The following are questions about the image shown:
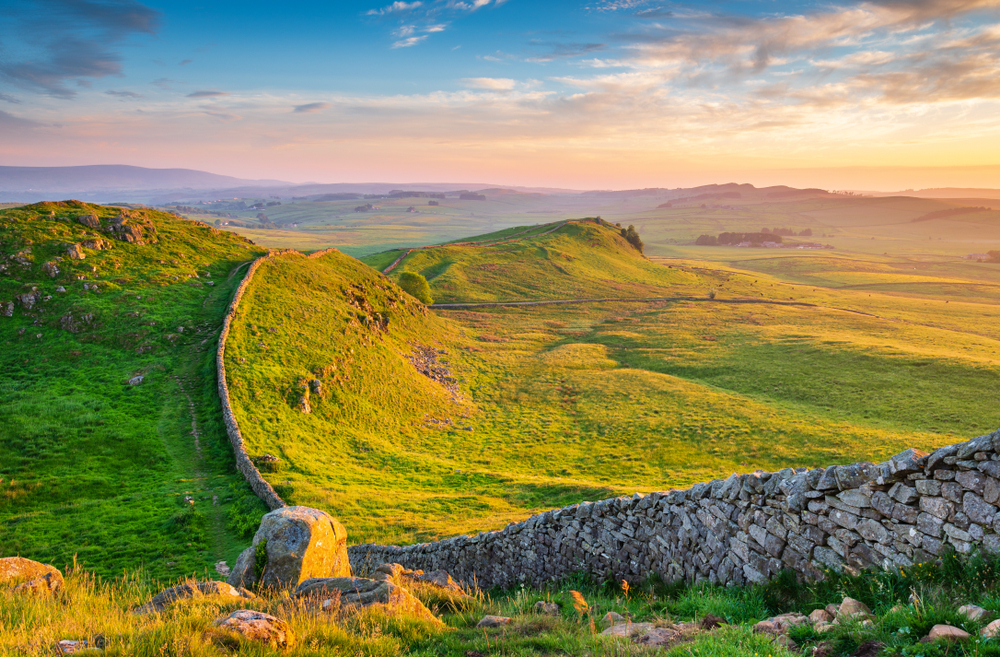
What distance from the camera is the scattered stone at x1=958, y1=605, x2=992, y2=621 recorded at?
6.26 metres

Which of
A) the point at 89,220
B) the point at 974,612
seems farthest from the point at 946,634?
the point at 89,220

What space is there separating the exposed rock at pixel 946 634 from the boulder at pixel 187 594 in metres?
11.2

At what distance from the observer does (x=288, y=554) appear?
12.6 m

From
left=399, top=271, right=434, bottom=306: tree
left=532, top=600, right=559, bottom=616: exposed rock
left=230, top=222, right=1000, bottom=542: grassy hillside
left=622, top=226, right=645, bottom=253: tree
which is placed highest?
left=622, top=226, right=645, bottom=253: tree

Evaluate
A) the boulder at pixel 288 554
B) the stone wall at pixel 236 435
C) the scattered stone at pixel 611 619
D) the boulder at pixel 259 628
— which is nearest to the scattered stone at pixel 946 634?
the scattered stone at pixel 611 619

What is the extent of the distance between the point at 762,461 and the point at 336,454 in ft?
98.2

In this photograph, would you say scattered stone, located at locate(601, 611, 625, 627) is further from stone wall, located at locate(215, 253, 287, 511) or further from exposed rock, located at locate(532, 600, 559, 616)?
stone wall, located at locate(215, 253, 287, 511)

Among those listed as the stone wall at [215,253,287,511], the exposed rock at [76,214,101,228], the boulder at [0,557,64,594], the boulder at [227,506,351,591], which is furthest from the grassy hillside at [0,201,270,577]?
the boulder at [0,557,64,594]

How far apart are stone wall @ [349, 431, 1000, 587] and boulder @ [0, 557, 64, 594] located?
11335mm

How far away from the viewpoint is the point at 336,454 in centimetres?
3100

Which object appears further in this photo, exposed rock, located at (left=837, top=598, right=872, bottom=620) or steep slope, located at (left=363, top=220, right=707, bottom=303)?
steep slope, located at (left=363, top=220, right=707, bottom=303)

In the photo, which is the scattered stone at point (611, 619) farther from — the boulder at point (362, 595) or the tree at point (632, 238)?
the tree at point (632, 238)

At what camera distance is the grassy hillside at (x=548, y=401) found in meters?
28.4

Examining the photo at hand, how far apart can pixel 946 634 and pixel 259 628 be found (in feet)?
30.6
